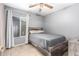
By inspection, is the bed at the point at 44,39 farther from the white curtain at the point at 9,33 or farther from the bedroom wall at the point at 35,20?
the white curtain at the point at 9,33

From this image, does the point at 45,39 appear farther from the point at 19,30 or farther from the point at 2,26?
the point at 2,26

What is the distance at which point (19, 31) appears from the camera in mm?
1286

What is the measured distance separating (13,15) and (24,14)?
155 millimetres

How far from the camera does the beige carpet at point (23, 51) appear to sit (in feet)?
4.04

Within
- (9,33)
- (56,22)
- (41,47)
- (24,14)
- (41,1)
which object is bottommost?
(41,47)

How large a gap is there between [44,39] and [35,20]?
33cm

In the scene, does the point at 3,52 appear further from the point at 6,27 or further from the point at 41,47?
the point at 41,47

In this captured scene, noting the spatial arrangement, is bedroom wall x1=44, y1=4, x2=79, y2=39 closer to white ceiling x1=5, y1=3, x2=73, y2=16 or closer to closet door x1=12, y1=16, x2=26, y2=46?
white ceiling x1=5, y1=3, x2=73, y2=16

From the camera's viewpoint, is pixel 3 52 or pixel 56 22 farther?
pixel 56 22

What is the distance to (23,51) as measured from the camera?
1262 mm

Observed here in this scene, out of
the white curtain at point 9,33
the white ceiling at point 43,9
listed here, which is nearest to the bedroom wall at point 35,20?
the white ceiling at point 43,9

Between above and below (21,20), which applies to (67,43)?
below

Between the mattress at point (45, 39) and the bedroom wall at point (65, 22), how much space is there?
0.27 ft

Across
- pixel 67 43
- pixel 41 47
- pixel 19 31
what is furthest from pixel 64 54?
pixel 19 31
